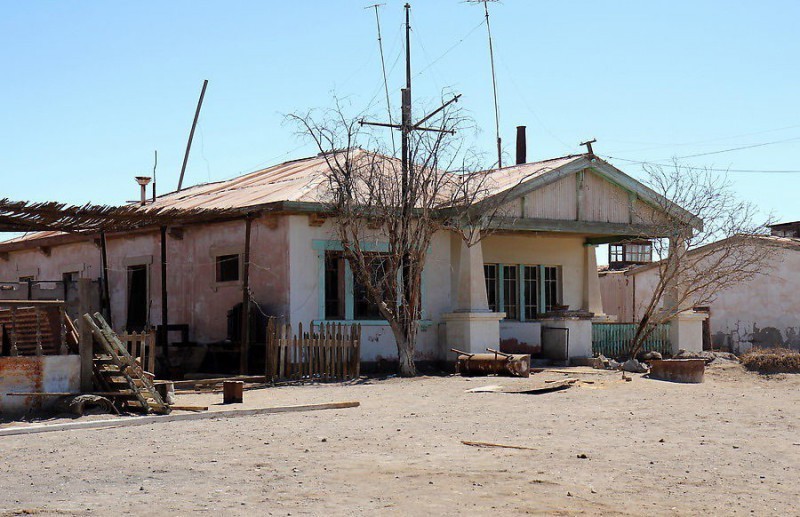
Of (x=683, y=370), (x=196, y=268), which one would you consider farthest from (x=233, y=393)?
(x=683, y=370)

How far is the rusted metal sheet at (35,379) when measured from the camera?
12388 millimetres

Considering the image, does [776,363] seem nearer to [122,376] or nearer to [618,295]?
[618,295]

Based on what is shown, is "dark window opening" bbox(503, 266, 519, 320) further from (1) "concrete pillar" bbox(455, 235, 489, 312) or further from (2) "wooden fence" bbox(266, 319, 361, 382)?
(2) "wooden fence" bbox(266, 319, 361, 382)

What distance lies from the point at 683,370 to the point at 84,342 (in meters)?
11.1

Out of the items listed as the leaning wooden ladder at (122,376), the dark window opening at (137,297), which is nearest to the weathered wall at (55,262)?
the dark window opening at (137,297)

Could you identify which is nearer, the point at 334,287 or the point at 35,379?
the point at 35,379

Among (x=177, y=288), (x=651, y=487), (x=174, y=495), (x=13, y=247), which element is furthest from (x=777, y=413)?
(x=13, y=247)

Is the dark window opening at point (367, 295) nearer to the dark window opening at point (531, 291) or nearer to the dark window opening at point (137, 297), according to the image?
the dark window opening at point (531, 291)

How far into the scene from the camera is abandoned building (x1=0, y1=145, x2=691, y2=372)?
19.9m

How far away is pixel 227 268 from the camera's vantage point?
21.2 meters

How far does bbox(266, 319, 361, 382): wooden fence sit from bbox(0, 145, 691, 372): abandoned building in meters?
0.43

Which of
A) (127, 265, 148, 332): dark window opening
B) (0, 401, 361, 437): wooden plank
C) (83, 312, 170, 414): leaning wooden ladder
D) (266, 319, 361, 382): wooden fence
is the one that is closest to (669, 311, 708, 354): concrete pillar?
(266, 319, 361, 382): wooden fence

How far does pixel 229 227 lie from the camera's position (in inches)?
826

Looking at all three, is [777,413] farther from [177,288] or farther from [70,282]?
[177,288]
